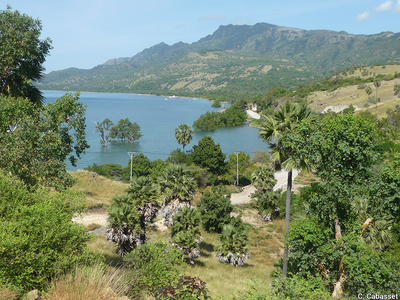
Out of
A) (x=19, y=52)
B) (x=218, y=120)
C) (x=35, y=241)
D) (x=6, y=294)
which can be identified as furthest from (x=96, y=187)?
(x=218, y=120)

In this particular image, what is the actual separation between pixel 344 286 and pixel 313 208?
3.15 metres

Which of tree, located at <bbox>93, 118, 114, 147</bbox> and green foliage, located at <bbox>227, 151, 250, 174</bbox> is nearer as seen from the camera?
green foliage, located at <bbox>227, 151, 250, 174</bbox>

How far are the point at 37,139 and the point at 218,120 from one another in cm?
13455

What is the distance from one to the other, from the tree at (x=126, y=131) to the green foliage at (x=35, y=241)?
101m

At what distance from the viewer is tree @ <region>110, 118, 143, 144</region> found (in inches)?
4318

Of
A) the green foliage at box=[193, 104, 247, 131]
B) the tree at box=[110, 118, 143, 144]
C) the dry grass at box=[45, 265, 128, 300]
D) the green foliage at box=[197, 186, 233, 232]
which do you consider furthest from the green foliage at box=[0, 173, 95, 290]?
the green foliage at box=[193, 104, 247, 131]

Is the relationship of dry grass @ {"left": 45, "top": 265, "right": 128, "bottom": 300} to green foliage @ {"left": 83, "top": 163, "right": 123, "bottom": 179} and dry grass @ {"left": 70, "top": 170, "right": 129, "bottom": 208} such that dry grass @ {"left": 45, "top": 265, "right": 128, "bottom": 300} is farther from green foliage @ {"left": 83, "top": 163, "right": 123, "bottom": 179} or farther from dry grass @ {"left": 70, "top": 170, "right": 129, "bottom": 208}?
green foliage @ {"left": 83, "top": 163, "right": 123, "bottom": 179}

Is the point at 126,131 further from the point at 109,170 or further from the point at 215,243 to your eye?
the point at 215,243

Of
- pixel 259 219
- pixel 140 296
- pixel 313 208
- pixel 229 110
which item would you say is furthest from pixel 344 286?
pixel 229 110

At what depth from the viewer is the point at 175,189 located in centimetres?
2217

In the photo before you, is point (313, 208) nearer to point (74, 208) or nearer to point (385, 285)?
point (385, 285)

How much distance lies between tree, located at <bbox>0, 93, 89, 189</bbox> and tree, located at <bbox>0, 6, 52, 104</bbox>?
4267mm

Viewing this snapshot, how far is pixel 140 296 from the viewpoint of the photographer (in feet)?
30.2

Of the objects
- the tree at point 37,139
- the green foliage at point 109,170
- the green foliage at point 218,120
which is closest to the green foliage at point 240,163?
the green foliage at point 109,170
